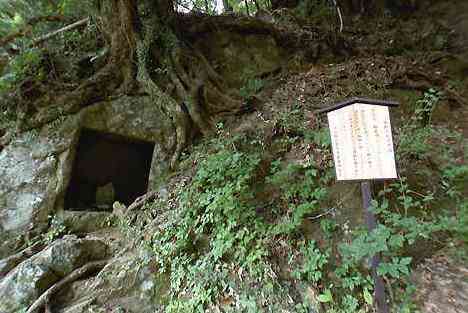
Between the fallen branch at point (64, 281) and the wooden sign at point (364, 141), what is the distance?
3304 millimetres

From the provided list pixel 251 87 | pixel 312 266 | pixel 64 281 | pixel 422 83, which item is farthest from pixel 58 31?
pixel 422 83

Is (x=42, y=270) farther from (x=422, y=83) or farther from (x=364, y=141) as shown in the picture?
(x=422, y=83)

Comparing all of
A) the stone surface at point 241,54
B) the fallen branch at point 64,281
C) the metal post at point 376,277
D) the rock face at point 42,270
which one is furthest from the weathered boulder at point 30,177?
the metal post at point 376,277

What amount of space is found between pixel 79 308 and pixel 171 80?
4008 millimetres

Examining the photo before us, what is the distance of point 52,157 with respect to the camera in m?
4.64

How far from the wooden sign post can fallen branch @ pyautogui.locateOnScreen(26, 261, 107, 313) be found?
330cm

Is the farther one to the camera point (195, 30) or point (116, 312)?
point (195, 30)

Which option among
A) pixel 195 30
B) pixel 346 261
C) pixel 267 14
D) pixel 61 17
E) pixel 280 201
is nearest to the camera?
pixel 346 261

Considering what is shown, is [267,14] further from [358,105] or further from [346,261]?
[346,261]

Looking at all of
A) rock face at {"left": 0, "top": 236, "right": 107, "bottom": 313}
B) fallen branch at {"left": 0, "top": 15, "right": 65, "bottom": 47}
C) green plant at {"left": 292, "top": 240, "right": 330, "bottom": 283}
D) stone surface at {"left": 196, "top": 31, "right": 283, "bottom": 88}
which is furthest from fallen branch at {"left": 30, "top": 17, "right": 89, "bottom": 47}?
green plant at {"left": 292, "top": 240, "right": 330, "bottom": 283}

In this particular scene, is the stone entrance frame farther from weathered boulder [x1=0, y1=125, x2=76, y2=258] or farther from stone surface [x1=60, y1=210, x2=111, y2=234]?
stone surface [x1=60, y1=210, x2=111, y2=234]

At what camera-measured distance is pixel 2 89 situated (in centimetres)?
494

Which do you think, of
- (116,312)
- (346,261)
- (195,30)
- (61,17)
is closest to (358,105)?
(346,261)

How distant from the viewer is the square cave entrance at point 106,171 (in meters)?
5.08
